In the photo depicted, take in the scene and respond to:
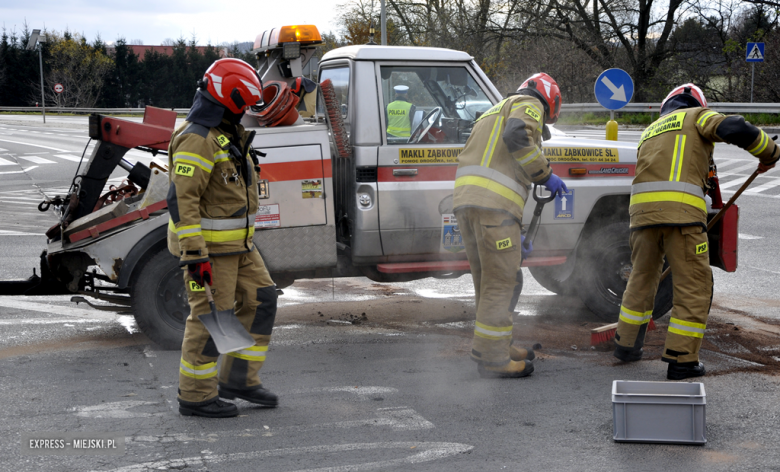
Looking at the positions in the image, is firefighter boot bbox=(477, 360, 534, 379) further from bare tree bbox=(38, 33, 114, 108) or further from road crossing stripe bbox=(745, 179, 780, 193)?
bare tree bbox=(38, 33, 114, 108)

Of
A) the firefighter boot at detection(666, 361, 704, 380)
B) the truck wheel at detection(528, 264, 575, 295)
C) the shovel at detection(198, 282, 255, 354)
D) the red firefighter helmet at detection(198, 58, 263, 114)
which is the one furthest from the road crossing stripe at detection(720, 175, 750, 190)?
the shovel at detection(198, 282, 255, 354)

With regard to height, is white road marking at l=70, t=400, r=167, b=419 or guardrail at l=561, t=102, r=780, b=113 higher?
guardrail at l=561, t=102, r=780, b=113

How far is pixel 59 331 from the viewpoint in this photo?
19.3 ft

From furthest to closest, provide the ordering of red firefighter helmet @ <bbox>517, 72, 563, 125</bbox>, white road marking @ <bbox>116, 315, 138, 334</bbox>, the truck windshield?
white road marking @ <bbox>116, 315, 138, 334</bbox>, the truck windshield, red firefighter helmet @ <bbox>517, 72, 563, 125</bbox>

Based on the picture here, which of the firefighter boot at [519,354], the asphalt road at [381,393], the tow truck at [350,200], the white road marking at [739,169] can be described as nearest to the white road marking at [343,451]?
the asphalt road at [381,393]

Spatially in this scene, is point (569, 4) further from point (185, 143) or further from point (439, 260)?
point (185, 143)

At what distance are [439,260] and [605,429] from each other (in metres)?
2.17

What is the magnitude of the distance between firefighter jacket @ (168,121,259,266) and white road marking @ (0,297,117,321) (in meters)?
2.62

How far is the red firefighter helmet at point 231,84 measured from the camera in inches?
160

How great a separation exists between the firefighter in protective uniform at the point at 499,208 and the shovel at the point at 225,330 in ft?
5.07

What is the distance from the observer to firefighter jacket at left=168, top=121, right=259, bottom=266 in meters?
3.92

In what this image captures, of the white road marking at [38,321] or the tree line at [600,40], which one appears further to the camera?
the tree line at [600,40]

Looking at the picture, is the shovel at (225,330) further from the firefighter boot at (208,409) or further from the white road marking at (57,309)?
the white road marking at (57,309)

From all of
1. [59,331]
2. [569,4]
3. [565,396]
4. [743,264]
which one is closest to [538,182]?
[565,396]
